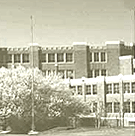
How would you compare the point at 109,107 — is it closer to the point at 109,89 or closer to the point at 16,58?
the point at 109,89

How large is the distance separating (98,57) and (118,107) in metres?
14.2

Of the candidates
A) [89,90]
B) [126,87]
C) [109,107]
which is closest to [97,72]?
[89,90]

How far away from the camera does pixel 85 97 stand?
5950 centimetres

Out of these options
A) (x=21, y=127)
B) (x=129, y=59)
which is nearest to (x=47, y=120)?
(x=21, y=127)

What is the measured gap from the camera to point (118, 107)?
5766 cm

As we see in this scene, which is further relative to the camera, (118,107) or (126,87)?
(118,107)

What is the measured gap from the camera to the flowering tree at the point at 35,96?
45250 mm

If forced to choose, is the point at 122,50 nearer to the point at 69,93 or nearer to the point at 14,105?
the point at 69,93

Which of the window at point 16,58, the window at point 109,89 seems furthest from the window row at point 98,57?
the window at point 16,58

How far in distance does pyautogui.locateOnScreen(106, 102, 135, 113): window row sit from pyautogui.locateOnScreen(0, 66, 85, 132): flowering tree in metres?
9.58

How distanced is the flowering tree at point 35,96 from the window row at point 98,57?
70.4 feet

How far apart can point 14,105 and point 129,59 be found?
25.1 m

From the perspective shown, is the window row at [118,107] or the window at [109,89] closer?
the window row at [118,107]

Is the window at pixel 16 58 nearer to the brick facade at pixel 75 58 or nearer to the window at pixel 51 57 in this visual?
the brick facade at pixel 75 58
